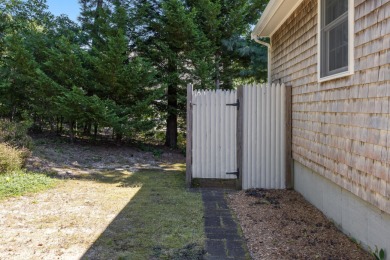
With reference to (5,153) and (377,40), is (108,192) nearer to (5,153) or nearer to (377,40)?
(5,153)

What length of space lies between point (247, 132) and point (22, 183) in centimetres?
383

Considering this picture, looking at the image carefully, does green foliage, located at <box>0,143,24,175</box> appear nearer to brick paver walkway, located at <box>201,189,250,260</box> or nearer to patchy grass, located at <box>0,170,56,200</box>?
patchy grass, located at <box>0,170,56,200</box>

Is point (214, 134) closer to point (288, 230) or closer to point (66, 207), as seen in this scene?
point (288, 230)

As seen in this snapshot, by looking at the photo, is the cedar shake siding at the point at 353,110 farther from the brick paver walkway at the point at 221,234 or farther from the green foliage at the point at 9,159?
the green foliage at the point at 9,159

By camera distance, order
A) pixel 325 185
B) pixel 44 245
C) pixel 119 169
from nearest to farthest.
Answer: pixel 44 245 → pixel 325 185 → pixel 119 169

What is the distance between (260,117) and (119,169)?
3564 millimetres

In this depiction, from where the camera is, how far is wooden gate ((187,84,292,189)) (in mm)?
5980

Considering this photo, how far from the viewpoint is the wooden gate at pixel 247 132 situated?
19.6ft

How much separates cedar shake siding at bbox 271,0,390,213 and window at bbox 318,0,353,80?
117 millimetres

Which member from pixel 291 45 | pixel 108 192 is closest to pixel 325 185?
pixel 291 45

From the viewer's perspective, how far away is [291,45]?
19.6 ft

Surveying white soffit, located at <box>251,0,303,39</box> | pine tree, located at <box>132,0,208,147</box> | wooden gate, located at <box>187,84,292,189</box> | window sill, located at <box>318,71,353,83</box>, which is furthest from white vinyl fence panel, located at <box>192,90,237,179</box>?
pine tree, located at <box>132,0,208,147</box>

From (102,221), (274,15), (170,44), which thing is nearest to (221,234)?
(102,221)

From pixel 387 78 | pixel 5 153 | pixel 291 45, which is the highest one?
pixel 291 45
